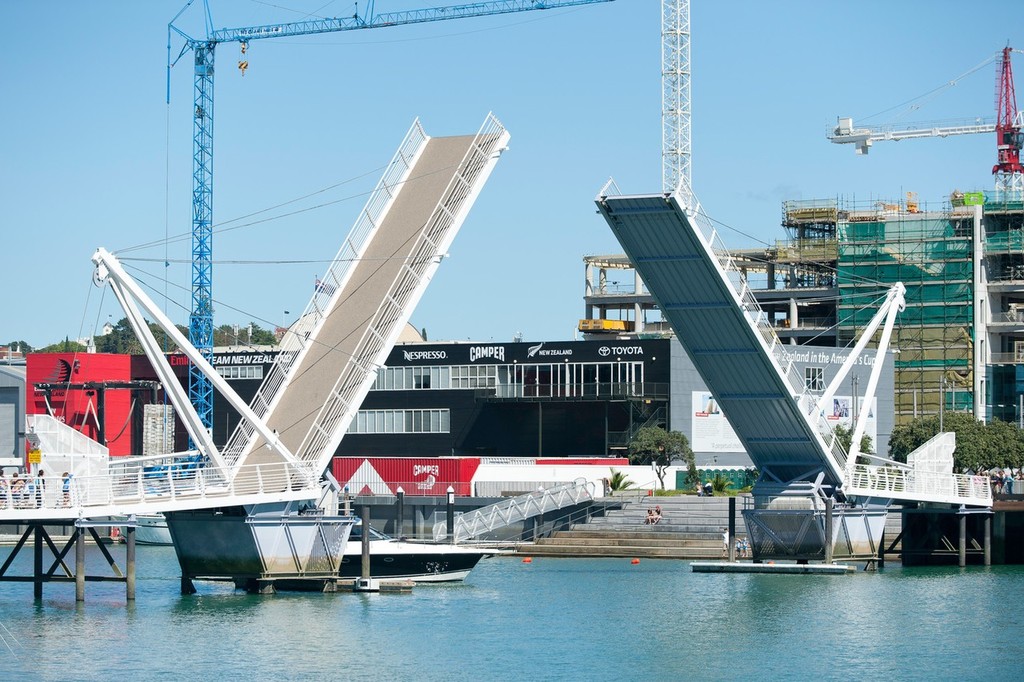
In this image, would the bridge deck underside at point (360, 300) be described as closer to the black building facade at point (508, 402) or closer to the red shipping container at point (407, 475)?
the red shipping container at point (407, 475)

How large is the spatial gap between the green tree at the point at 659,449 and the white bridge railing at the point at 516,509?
12557 millimetres

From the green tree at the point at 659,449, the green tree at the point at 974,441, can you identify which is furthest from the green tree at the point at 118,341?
the green tree at the point at 974,441

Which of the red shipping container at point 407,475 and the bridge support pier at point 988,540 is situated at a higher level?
the red shipping container at point 407,475

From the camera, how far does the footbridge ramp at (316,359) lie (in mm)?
40500

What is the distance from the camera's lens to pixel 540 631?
38.3 metres

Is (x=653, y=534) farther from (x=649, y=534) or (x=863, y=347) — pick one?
(x=863, y=347)

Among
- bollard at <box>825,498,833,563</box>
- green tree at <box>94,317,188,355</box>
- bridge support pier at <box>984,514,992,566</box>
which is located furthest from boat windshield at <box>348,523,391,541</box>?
green tree at <box>94,317,188,355</box>

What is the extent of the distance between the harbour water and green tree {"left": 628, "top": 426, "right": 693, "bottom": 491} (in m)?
25.6

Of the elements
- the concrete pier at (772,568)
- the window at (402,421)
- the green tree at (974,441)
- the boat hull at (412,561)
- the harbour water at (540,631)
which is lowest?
the harbour water at (540,631)

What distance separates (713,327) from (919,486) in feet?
38.1

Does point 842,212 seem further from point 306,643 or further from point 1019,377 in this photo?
point 306,643

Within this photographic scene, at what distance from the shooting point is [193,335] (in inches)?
3349

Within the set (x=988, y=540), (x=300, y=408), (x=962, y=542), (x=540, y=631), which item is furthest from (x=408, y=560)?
(x=988, y=540)

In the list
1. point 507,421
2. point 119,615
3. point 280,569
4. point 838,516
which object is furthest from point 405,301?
point 507,421
